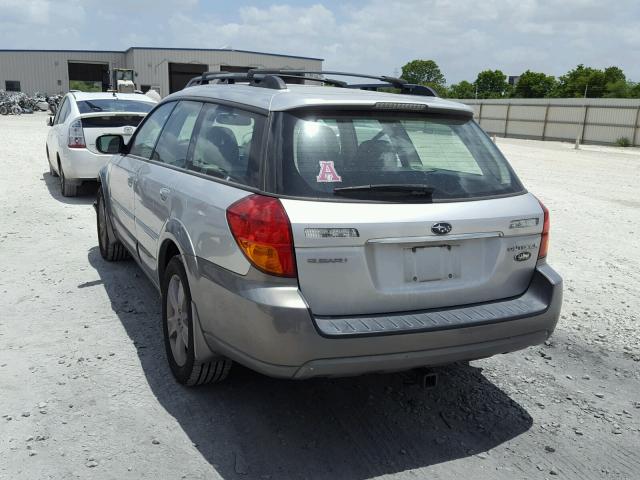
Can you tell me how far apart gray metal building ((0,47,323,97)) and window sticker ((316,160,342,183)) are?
205 ft

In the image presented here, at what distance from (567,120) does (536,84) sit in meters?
66.1

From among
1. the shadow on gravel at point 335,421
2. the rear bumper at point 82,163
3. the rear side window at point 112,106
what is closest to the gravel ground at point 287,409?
the shadow on gravel at point 335,421

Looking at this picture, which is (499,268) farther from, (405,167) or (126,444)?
(126,444)

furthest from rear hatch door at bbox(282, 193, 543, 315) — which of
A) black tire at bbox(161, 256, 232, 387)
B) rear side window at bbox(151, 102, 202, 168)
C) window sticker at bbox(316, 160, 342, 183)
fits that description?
rear side window at bbox(151, 102, 202, 168)

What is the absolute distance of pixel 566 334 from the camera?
15.9ft

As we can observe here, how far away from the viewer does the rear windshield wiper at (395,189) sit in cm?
304

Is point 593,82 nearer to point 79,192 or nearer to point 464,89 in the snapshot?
point 464,89

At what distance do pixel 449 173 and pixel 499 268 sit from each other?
1.92 ft

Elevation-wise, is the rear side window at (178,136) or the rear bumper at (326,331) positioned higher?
the rear side window at (178,136)

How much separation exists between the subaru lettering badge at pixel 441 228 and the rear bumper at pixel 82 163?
7.74 metres

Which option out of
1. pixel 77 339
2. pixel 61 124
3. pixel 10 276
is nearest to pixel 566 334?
pixel 77 339

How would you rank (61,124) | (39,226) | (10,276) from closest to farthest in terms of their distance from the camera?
(10,276)
(39,226)
(61,124)

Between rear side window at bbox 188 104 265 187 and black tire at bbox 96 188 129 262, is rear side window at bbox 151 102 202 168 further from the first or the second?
black tire at bbox 96 188 129 262

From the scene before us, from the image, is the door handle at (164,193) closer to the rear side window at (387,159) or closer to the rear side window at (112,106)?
the rear side window at (387,159)
